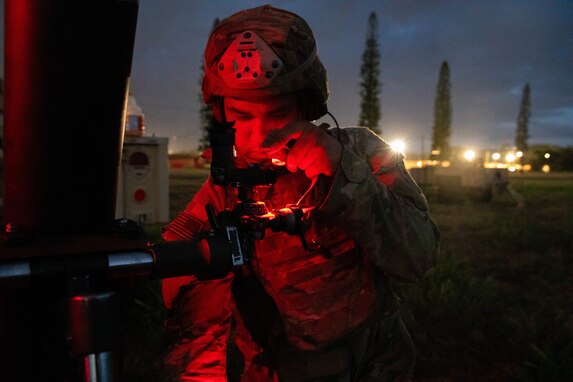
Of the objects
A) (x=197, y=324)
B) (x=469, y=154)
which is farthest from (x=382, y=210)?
(x=469, y=154)

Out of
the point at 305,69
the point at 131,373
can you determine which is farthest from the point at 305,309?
the point at 131,373

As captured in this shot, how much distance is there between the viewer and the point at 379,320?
7.01ft

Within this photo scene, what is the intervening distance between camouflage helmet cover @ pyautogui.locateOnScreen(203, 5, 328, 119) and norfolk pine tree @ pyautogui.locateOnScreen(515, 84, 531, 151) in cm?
9423

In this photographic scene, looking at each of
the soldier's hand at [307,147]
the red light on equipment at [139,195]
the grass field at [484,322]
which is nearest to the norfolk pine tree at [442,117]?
the grass field at [484,322]

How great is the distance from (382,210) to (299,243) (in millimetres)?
429

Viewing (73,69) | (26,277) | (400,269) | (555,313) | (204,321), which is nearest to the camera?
(26,277)

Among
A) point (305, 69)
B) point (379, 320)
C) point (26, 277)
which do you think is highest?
point (305, 69)

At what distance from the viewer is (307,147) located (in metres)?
1.62

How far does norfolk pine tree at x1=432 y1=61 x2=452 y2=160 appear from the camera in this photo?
71.1 meters

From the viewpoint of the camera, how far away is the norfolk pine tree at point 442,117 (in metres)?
71.1

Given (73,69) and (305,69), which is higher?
(305,69)

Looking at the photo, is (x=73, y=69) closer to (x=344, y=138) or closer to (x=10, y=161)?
(x=10, y=161)

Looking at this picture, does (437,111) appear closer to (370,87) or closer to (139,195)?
(370,87)

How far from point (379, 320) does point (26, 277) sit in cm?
160
